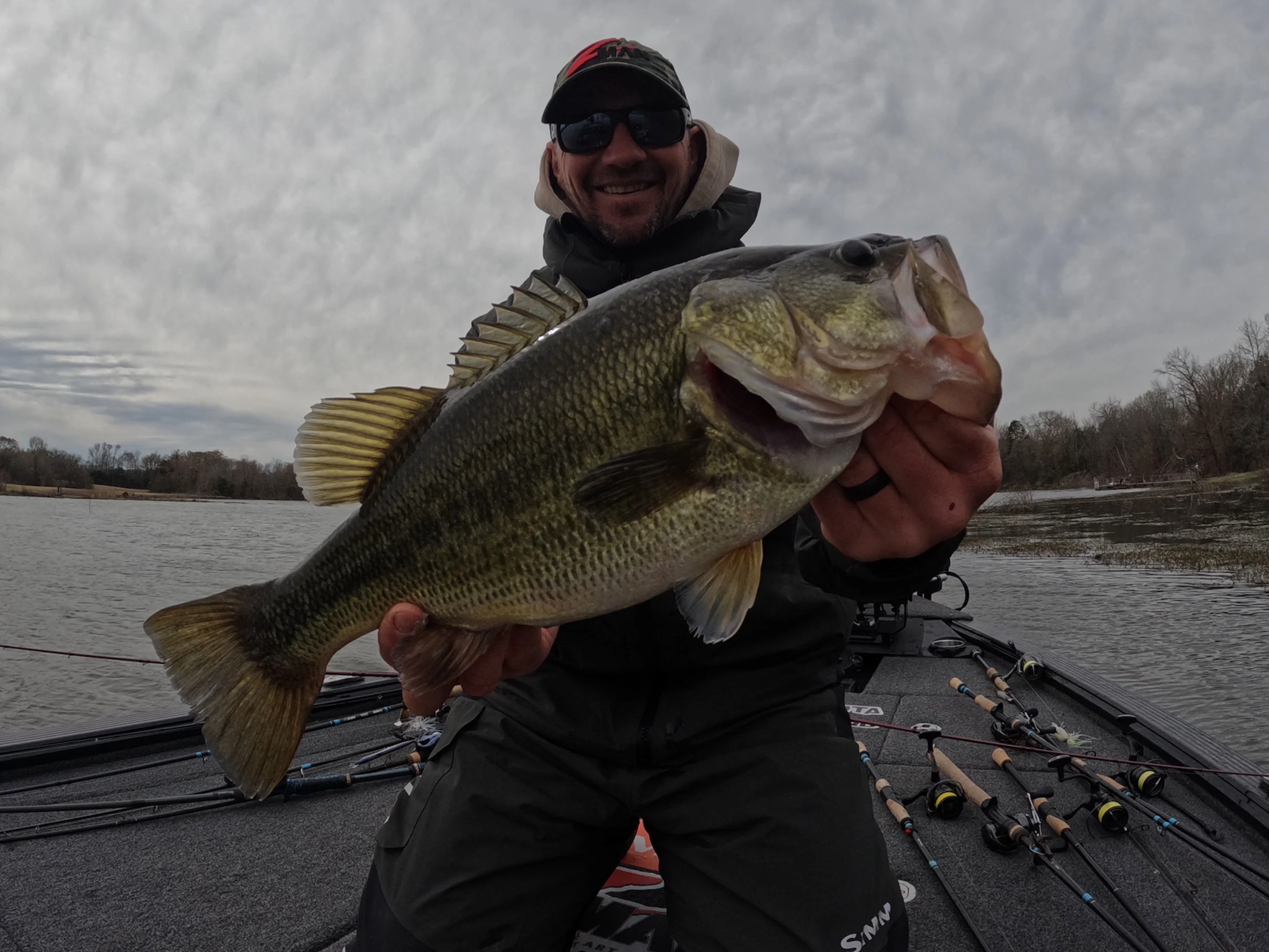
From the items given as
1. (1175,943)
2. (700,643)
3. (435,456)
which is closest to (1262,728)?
(1175,943)

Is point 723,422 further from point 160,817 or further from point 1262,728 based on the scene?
point 1262,728

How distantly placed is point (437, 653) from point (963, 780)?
119 inches

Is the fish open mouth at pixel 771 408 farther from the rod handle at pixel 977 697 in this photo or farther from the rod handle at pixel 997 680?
the rod handle at pixel 997 680

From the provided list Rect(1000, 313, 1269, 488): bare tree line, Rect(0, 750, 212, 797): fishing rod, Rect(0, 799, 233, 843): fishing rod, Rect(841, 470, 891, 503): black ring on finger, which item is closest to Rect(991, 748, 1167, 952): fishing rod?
Rect(841, 470, 891, 503): black ring on finger

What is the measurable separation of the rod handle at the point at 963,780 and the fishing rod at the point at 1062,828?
19 cm

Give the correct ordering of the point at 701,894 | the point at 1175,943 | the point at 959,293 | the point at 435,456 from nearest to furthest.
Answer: the point at 959,293
the point at 435,456
the point at 701,894
the point at 1175,943

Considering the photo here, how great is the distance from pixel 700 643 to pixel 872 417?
109cm

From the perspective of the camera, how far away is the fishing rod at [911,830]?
2.81 meters

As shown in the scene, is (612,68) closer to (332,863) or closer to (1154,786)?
(332,863)

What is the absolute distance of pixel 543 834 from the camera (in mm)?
2414

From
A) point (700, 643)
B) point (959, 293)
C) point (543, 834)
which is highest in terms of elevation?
point (959, 293)

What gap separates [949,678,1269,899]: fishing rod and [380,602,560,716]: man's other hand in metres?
2.89

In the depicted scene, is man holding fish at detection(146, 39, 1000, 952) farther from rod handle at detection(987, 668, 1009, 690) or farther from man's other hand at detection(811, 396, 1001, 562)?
rod handle at detection(987, 668, 1009, 690)

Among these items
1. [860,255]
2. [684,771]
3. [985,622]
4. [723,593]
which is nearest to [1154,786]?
[684,771]
